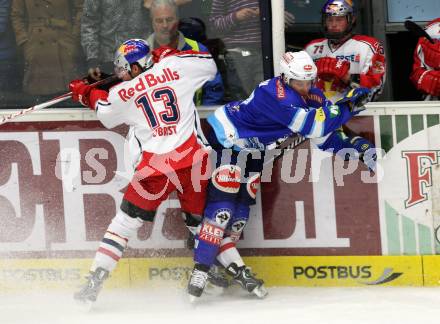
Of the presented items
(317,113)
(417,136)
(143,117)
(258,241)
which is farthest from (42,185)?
(417,136)

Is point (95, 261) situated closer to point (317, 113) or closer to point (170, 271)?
point (170, 271)

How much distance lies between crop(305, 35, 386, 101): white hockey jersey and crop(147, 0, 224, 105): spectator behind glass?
64 centimetres

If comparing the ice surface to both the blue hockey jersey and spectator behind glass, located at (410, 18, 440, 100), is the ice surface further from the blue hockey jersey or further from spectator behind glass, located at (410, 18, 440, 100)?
spectator behind glass, located at (410, 18, 440, 100)

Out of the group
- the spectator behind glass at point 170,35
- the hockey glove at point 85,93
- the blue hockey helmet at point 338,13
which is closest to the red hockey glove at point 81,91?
the hockey glove at point 85,93

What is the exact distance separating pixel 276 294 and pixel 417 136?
4.07 ft

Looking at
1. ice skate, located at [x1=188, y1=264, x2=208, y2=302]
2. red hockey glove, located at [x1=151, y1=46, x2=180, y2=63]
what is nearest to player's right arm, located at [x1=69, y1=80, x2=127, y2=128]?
red hockey glove, located at [x1=151, y1=46, x2=180, y2=63]

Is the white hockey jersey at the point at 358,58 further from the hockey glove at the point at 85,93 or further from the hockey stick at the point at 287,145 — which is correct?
the hockey glove at the point at 85,93

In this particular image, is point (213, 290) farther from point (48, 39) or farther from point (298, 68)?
point (48, 39)

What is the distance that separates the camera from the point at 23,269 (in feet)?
21.0

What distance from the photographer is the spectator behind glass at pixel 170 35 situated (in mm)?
6305

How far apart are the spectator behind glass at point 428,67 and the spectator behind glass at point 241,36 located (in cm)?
96

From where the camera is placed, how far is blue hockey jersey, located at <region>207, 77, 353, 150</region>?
5.79m

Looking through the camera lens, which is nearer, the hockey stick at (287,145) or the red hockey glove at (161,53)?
the red hockey glove at (161,53)

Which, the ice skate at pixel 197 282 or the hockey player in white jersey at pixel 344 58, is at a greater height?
the hockey player in white jersey at pixel 344 58
